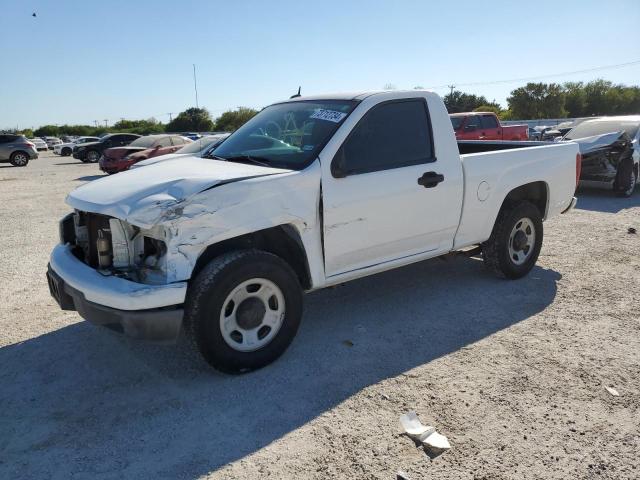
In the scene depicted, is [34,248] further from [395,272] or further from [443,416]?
[443,416]

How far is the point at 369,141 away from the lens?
4.10 metres

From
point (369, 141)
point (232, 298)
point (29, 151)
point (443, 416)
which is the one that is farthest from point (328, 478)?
point (29, 151)

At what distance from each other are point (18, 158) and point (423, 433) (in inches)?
1103

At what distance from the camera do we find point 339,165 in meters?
3.85

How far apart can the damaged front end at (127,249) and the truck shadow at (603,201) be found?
8.70m

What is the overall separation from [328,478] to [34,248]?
6.22 meters

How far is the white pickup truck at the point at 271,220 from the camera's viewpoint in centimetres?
326

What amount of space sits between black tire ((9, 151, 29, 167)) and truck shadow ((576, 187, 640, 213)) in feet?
82.4

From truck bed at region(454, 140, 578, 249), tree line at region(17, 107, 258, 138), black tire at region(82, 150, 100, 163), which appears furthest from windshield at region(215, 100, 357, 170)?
tree line at region(17, 107, 258, 138)

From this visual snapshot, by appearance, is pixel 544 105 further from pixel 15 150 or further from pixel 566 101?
pixel 15 150

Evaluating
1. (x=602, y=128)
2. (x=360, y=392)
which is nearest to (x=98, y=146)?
(x=602, y=128)

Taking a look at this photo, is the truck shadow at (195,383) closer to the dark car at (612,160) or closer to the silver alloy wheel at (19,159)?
the dark car at (612,160)

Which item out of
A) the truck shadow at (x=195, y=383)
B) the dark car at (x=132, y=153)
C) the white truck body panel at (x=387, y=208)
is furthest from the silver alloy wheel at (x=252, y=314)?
the dark car at (x=132, y=153)

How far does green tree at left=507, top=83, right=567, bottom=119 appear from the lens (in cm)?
6694
